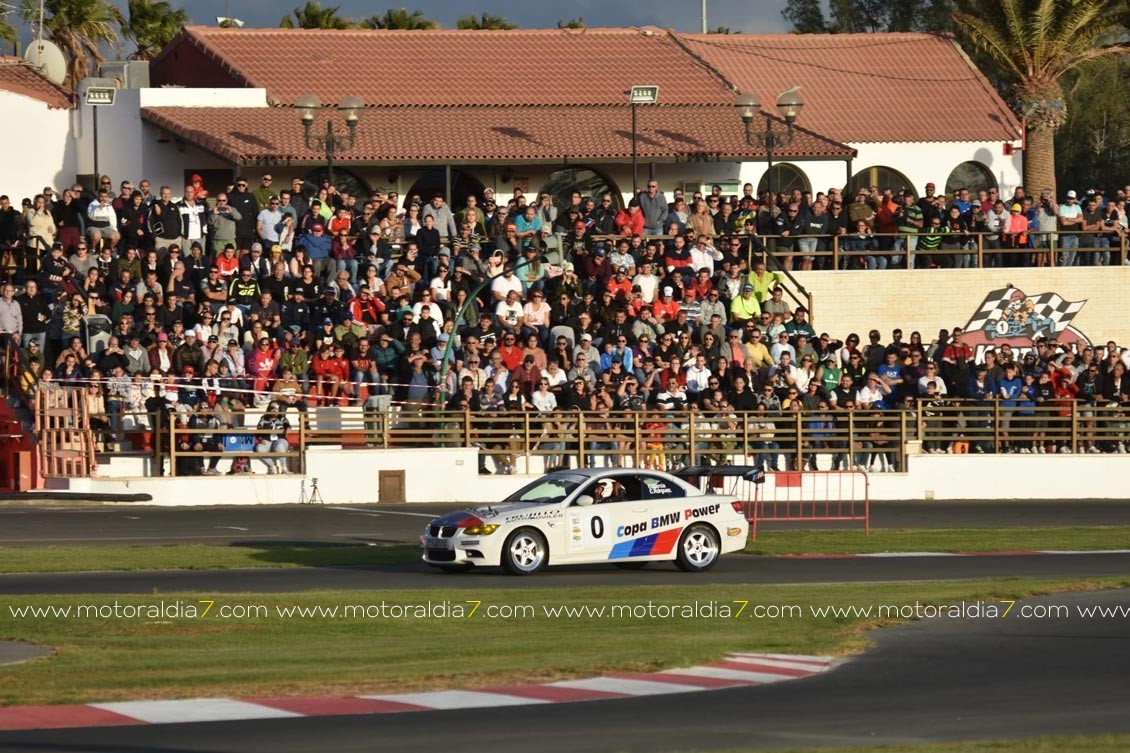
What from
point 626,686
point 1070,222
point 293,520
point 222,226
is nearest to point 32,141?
point 222,226

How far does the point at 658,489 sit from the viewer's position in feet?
73.9

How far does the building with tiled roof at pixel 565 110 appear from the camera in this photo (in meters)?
42.0

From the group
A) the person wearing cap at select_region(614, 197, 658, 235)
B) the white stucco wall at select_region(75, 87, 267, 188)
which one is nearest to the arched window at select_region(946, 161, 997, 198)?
the person wearing cap at select_region(614, 197, 658, 235)

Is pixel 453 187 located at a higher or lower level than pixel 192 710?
higher

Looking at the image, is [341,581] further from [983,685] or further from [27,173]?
[27,173]

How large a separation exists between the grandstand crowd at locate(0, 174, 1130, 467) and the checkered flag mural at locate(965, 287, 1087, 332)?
2.74 metres

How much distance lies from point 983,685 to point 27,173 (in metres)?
32.2

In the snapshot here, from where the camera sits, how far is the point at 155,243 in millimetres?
34531

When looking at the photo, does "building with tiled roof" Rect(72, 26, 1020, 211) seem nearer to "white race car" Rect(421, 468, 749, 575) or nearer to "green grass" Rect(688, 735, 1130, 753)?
"white race car" Rect(421, 468, 749, 575)

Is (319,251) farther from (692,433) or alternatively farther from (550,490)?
(550,490)

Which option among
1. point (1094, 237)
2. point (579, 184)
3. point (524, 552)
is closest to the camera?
point (524, 552)

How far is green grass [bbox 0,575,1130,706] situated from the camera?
1370cm

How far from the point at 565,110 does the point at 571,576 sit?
24.9m

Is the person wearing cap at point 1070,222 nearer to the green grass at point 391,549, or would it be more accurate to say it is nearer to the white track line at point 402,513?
the green grass at point 391,549
